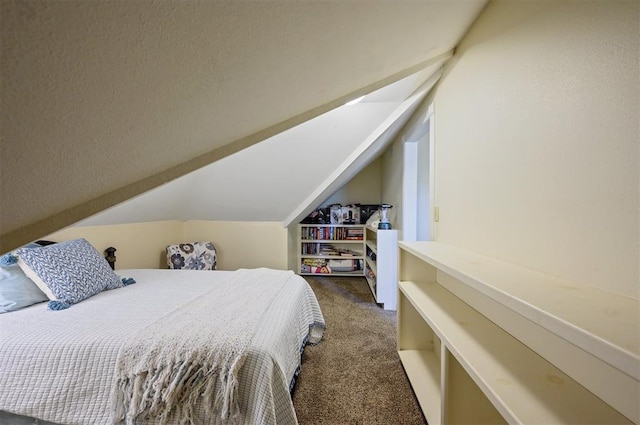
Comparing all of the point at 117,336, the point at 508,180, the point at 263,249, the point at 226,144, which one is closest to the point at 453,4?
the point at 508,180

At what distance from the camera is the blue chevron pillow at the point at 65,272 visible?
61.0 inches

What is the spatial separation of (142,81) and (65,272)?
1839 mm

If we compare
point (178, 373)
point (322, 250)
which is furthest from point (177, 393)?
point (322, 250)

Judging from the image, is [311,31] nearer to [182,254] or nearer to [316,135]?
[316,135]

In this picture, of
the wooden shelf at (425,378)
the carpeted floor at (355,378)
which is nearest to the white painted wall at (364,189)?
the carpeted floor at (355,378)

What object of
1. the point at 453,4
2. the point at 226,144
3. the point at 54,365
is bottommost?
the point at 54,365

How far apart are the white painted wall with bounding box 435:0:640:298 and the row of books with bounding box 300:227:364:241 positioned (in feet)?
9.22

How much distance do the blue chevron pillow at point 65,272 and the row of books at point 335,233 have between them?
2.73m

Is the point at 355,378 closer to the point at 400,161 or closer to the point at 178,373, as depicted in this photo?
the point at 178,373

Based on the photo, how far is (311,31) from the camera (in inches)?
25.0

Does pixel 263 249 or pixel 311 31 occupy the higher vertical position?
pixel 311 31

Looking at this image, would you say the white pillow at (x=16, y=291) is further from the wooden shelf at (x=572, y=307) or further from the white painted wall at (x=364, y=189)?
the white painted wall at (x=364, y=189)

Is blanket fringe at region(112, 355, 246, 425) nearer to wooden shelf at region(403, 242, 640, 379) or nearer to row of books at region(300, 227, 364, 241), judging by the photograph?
wooden shelf at region(403, 242, 640, 379)

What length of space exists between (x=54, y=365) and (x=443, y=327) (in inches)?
66.3
